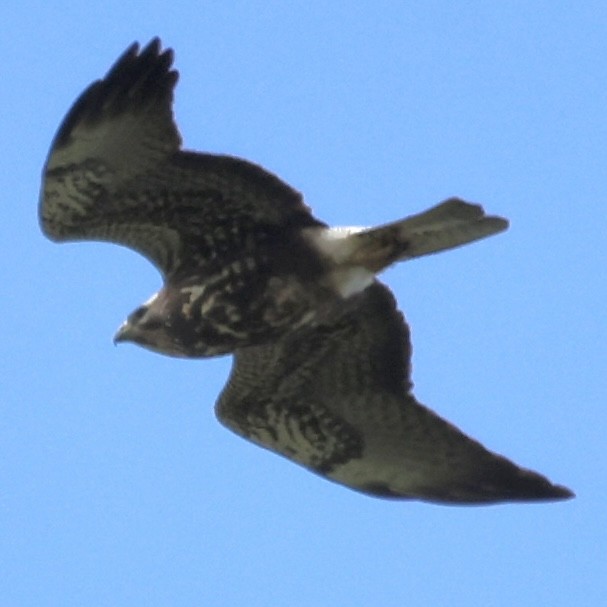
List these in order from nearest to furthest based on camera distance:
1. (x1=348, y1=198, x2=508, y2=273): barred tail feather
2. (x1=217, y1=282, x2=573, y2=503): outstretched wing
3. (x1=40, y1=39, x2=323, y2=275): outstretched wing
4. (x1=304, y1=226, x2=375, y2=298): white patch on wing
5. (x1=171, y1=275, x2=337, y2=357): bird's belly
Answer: (x1=348, y1=198, x2=508, y2=273): barred tail feather → (x1=40, y1=39, x2=323, y2=275): outstretched wing → (x1=304, y1=226, x2=375, y2=298): white patch on wing → (x1=171, y1=275, x2=337, y2=357): bird's belly → (x1=217, y1=282, x2=573, y2=503): outstretched wing

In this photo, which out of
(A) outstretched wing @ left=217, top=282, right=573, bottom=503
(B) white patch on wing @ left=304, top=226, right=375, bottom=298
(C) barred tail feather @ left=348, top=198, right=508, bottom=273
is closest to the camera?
(C) barred tail feather @ left=348, top=198, right=508, bottom=273

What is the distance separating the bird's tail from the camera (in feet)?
34.2

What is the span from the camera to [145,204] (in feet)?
36.6

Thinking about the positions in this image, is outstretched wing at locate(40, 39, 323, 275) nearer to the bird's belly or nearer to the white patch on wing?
the white patch on wing

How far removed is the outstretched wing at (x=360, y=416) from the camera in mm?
11486

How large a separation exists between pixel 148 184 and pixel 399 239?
1.38m

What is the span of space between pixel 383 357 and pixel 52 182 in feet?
6.90

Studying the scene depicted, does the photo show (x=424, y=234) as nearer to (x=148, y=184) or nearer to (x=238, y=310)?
(x=238, y=310)

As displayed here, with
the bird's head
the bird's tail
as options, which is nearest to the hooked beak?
the bird's head

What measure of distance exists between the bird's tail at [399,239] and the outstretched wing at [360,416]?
34 cm

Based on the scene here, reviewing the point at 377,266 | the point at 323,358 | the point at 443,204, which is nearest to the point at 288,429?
the point at 323,358

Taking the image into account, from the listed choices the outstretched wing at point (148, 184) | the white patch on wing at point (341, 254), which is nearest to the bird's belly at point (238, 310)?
the white patch on wing at point (341, 254)

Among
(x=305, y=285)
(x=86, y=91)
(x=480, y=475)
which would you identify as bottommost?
(x=480, y=475)

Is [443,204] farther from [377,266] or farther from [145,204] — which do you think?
[145,204]
